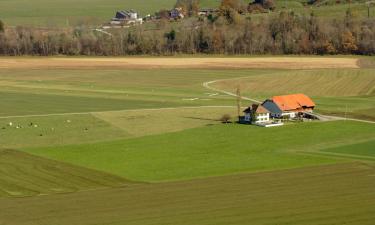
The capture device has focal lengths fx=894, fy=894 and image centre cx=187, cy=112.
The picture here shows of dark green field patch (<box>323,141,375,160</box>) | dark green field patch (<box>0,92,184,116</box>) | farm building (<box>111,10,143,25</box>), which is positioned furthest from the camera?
farm building (<box>111,10,143,25</box>)

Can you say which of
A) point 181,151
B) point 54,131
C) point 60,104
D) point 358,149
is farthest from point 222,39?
point 358,149

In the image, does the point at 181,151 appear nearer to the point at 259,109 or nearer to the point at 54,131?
the point at 54,131

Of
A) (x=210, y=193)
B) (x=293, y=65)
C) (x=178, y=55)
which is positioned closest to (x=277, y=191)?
(x=210, y=193)

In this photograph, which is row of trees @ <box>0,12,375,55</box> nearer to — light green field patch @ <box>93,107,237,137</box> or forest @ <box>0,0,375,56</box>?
forest @ <box>0,0,375,56</box>

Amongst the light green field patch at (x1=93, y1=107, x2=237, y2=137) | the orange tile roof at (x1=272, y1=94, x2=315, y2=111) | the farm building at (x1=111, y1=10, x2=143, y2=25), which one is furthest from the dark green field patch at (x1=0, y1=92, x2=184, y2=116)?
the farm building at (x1=111, y1=10, x2=143, y2=25)

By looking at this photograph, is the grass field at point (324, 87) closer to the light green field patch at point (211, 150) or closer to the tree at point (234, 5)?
the light green field patch at point (211, 150)

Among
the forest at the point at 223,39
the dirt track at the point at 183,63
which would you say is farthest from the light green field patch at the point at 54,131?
the forest at the point at 223,39
